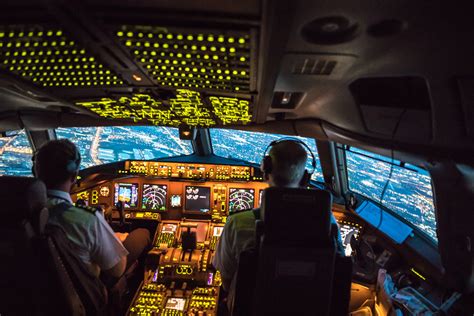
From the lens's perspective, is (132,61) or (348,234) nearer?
(132,61)

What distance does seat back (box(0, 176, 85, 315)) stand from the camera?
Answer: 127cm

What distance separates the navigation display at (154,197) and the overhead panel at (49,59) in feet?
7.35

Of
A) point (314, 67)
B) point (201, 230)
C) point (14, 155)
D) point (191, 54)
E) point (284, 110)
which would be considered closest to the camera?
point (191, 54)

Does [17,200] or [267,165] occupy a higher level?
[267,165]

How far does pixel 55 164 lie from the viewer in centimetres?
158

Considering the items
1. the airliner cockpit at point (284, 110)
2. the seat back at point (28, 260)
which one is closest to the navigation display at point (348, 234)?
the airliner cockpit at point (284, 110)

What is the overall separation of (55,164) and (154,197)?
2011 millimetres

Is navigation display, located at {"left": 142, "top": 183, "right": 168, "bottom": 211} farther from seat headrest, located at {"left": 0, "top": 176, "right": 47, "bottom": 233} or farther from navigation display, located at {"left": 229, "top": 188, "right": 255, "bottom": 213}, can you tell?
seat headrest, located at {"left": 0, "top": 176, "right": 47, "bottom": 233}

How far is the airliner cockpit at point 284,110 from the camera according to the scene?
2.63 feet

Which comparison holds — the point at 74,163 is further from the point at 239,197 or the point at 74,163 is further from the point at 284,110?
the point at 239,197

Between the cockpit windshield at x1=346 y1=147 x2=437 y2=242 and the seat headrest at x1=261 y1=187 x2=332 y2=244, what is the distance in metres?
1.06

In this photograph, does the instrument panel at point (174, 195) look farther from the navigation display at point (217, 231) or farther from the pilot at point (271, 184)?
the pilot at point (271, 184)

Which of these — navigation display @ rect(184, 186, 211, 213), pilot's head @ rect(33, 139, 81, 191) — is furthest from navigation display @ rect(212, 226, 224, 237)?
pilot's head @ rect(33, 139, 81, 191)

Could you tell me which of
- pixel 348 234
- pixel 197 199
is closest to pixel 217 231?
pixel 197 199
